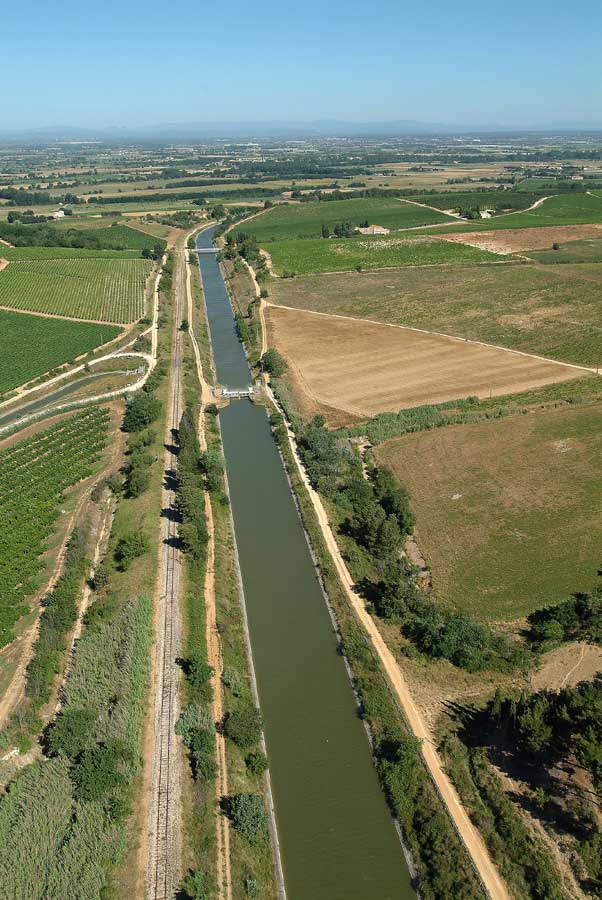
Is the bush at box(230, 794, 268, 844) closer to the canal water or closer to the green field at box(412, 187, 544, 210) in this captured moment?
the canal water

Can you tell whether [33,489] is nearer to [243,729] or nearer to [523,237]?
[243,729]

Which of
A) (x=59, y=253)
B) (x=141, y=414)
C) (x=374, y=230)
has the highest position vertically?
(x=374, y=230)

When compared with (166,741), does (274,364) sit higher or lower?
higher

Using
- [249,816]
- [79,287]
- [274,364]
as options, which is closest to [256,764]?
[249,816]

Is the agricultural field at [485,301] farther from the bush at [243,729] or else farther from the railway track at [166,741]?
the bush at [243,729]

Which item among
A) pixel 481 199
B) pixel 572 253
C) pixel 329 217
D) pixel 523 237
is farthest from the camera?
pixel 481 199
